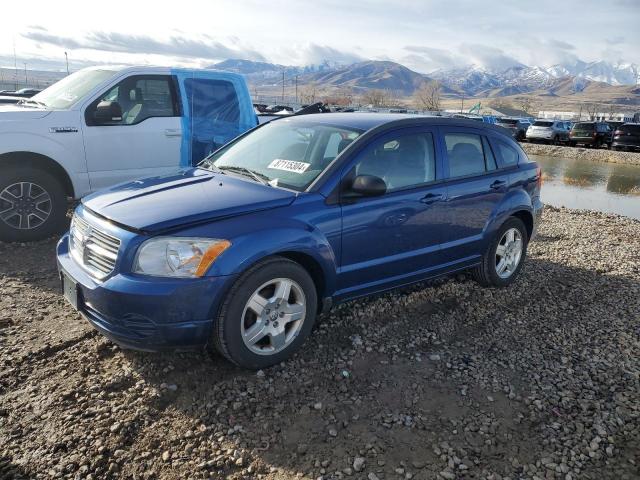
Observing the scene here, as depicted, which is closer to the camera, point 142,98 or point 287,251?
point 287,251

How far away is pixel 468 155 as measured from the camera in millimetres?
4930

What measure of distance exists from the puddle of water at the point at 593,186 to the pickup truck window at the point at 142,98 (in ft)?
29.3

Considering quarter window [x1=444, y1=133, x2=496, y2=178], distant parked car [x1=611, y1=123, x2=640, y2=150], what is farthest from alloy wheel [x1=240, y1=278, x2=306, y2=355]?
distant parked car [x1=611, y1=123, x2=640, y2=150]

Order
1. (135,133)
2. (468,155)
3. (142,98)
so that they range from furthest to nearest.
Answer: (142,98), (135,133), (468,155)

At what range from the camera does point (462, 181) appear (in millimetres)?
4727

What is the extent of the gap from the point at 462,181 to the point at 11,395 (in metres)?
3.77

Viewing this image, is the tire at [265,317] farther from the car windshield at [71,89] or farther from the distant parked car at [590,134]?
the distant parked car at [590,134]

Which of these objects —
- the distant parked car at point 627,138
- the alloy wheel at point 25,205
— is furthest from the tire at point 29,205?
the distant parked car at point 627,138

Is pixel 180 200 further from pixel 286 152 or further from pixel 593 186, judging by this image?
pixel 593 186

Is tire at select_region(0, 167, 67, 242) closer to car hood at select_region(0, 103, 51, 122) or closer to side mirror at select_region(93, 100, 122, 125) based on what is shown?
car hood at select_region(0, 103, 51, 122)

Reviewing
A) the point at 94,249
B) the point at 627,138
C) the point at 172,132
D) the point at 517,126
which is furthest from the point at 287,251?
the point at 517,126

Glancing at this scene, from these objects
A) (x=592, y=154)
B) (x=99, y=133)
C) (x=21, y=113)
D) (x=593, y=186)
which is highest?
(x=21, y=113)

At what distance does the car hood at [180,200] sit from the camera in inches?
130

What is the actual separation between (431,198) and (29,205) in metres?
4.42
